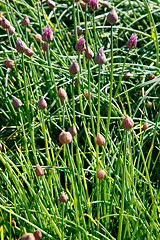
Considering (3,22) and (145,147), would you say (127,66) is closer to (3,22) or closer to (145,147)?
(145,147)

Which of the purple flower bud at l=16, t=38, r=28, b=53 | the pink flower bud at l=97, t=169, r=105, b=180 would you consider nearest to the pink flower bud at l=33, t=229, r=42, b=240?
the pink flower bud at l=97, t=169, r=105, b=180

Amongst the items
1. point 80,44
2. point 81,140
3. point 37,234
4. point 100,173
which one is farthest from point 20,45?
point 81,140

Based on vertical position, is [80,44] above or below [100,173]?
above

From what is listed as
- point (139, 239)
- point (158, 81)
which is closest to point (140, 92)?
point (158, 81)

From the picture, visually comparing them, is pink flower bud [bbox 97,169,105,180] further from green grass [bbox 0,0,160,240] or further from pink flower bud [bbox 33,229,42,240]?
pink flower bud [bbox 33,229,42,240]

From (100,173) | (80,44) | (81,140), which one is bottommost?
(81,140)

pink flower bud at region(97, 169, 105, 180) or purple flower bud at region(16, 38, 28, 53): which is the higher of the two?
purple flower bud at region(16, 38, 28, 53)

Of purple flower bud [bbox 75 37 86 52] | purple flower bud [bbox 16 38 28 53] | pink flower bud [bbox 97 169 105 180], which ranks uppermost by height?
purple flower bud [bbox 16 38 28 53]

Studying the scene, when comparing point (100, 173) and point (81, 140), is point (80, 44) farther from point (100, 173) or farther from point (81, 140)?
point (81, 140)

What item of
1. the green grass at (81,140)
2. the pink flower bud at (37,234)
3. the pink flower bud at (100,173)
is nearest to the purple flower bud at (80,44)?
the green grass at (81,140)
